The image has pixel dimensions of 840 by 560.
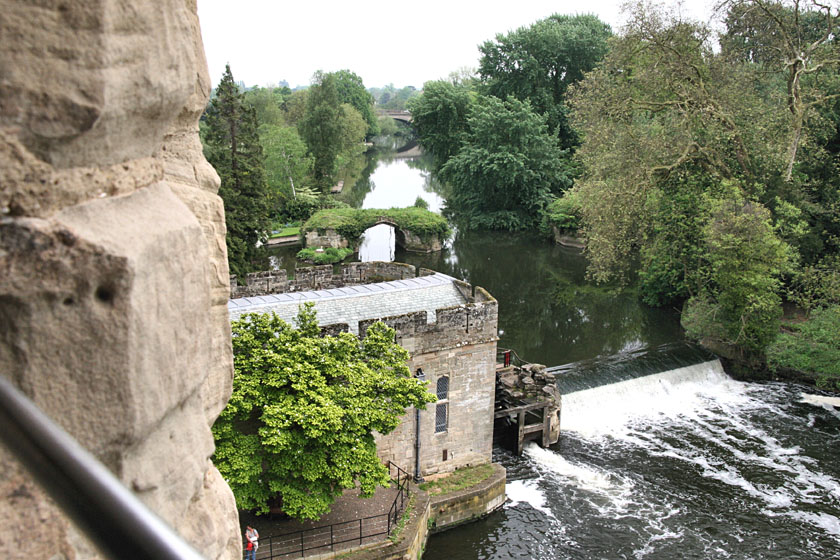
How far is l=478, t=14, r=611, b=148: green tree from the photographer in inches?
2350

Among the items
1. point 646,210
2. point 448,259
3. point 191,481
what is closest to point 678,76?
point 646,210

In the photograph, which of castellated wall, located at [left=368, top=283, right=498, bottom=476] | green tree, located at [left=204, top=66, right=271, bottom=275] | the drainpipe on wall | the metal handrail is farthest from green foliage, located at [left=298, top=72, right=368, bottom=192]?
the metal handrail

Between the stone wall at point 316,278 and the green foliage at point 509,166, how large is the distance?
103 feet

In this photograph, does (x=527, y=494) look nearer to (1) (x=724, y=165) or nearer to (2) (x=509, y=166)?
(1) (x=724, y=165)

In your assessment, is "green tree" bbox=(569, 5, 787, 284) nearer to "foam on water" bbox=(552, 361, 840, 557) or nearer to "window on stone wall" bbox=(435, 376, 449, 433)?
"foam on water" bbox=(552, 361, 840, 557)

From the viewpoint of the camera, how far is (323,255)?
4572 cm

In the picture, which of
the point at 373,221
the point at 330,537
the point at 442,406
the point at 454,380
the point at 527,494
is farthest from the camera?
the point at 373,221

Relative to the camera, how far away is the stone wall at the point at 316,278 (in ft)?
63.0

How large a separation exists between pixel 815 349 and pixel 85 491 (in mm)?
29163

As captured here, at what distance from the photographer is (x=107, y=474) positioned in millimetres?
1569

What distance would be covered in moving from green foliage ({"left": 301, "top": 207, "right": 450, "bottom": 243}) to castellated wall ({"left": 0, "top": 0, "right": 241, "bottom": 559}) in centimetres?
4526

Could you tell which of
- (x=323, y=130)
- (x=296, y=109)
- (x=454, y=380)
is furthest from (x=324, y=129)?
(x=454, y=380)

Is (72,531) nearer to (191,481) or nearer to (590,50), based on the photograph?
(191,481)

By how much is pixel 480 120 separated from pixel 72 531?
5248 centimetres
